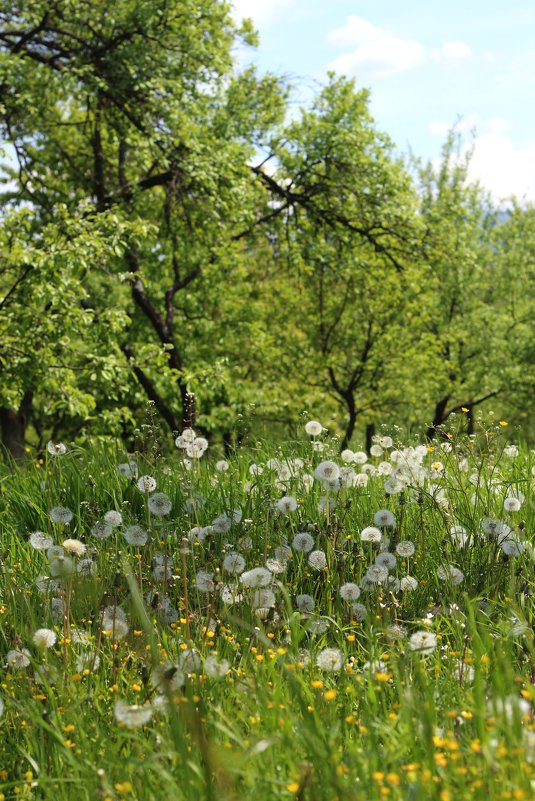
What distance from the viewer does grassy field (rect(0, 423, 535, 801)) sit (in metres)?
2.13

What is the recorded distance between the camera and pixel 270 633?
3361 millimetres

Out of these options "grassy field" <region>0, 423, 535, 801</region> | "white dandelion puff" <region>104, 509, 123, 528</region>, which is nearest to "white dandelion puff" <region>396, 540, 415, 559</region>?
"grassy field" <region>0, 423, 535, 801</region>

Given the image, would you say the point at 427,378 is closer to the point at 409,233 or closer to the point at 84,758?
the point at 409,233

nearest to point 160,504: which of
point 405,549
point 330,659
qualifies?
point 405,549

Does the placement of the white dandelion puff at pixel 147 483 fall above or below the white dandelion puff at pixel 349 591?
above

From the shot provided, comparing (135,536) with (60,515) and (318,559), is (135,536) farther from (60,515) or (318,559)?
(318,559)

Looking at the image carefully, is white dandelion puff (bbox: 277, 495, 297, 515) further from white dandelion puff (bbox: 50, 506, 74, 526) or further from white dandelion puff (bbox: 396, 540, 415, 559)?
white dandelion puff (bbox: 50, 506, 74, 526)

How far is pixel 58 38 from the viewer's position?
1418 centimetres

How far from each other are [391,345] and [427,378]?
211cm

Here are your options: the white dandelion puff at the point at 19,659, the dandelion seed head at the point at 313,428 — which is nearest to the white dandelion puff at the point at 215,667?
the white dandelion puff at the point at 19,659

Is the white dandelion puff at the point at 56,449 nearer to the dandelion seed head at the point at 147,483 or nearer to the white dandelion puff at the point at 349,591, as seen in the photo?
the dandelion seed head at the point at 147,483

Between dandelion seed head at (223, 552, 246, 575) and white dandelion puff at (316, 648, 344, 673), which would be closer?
white dandelion puff at (316, 648, 344, 673)

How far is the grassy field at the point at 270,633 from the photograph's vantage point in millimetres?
2131

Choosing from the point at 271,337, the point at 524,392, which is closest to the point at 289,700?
the point at 271,337
